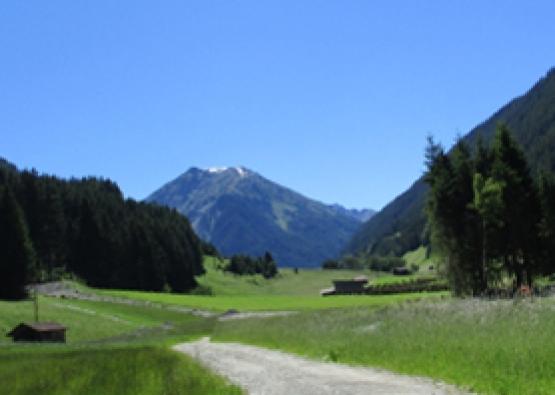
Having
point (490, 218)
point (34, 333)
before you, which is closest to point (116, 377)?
point (490, 218)

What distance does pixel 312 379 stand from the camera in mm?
23500

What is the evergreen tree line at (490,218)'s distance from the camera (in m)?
68.9

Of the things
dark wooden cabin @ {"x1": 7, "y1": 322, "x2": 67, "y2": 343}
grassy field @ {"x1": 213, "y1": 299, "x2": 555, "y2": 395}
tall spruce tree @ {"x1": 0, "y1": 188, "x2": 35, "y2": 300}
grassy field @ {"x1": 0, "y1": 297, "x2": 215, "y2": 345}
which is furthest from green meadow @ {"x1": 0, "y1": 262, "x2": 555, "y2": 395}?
tall spruce tree @ {"x1": 0, "y1": 188, "x2": 35, "y2": 300}

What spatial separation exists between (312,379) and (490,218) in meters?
47.6

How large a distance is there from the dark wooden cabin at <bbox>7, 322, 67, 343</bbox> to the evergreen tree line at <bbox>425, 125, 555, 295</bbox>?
48.8 m

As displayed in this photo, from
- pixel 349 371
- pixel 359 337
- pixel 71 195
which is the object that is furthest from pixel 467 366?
pixel 71 195

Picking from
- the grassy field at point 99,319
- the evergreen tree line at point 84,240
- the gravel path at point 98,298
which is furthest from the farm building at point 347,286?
the grassy field at point 99,319

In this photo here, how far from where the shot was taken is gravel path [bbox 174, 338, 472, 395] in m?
19.4

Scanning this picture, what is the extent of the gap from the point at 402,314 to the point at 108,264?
482ft

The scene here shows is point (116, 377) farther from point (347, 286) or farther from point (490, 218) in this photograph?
point (347, 286)

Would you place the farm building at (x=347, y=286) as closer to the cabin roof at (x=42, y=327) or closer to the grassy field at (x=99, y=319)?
the grassy field at (x=99, y=319)

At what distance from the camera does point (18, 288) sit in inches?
4729

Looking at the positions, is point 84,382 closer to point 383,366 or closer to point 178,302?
point 383,366

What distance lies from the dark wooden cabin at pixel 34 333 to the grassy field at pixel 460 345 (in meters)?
49.8
